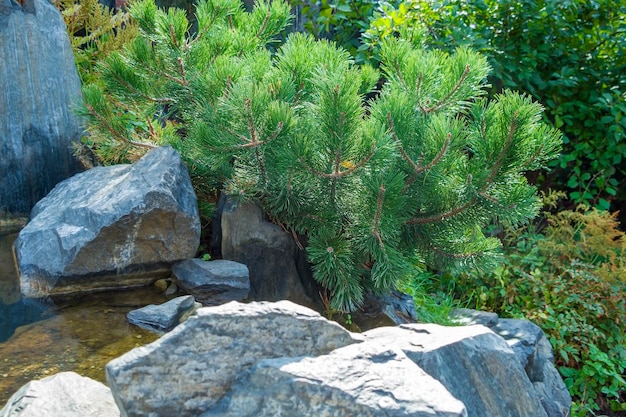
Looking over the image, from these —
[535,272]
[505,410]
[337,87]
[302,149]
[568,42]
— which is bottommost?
[535,272]

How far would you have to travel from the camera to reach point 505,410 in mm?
2301

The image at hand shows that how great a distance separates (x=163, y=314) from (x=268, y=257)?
0.64 metres

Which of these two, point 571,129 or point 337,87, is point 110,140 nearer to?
point 337,87

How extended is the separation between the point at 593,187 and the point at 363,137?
3.61 m

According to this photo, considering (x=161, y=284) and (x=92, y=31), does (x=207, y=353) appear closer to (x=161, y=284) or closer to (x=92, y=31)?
(x=161, y=284)

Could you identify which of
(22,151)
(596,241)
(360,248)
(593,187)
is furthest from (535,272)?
(22,151)

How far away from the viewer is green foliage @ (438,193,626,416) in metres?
4.20

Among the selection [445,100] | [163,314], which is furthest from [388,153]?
[163,314]

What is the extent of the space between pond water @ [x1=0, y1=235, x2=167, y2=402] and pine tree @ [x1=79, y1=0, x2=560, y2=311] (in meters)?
0.81

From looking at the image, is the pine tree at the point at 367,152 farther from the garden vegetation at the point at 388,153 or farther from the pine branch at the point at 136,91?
the pine branch at the point at 136,91

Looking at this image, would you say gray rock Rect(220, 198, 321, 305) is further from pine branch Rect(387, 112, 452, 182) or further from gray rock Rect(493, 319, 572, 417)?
gray rock Rect(493, 319, 572, 417)

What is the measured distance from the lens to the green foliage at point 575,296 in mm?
4203

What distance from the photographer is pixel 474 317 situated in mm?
3809

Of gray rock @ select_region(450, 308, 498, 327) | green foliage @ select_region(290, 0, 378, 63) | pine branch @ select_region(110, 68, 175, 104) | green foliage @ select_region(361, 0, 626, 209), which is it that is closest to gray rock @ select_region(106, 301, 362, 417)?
gray rock @ select_region(450, 308, 498, 327)
